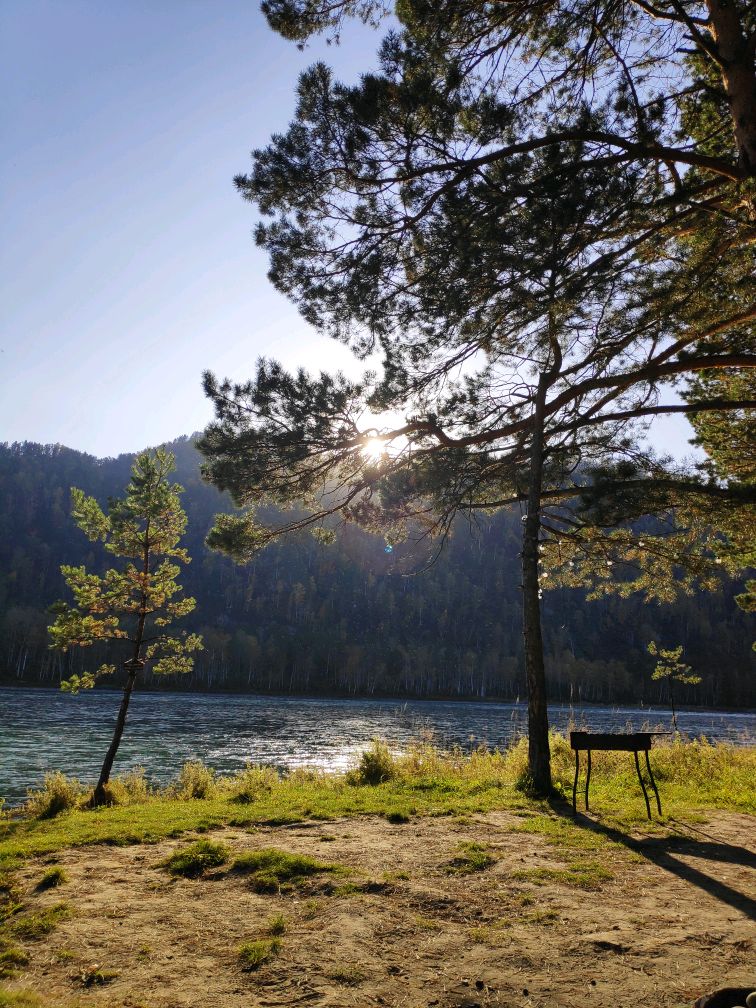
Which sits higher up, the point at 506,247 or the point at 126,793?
the point at 506,247

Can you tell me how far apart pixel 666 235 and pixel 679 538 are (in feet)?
20.6

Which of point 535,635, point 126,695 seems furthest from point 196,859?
point 126,695

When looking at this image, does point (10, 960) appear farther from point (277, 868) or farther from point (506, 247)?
point (506, 247)

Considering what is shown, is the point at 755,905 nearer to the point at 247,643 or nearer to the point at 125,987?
the point at 125,987

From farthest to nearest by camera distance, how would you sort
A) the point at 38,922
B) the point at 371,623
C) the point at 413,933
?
the point at 371,623
the point at 38,922
the point at 413,933

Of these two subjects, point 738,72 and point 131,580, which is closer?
point 738,72

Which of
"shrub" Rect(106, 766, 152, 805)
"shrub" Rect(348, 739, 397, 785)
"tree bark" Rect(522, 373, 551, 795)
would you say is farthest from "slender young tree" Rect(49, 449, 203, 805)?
"tree bark" Rect(522, 373, 551, 795)

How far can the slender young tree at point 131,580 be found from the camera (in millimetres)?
13242

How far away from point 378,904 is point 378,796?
5.12 m

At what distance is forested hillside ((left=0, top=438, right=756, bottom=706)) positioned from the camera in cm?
9675

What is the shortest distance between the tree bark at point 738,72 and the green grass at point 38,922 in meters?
8.70

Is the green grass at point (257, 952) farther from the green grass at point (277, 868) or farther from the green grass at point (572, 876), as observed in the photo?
the green grass at point (572, 876)

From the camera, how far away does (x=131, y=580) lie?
1395 centimetres

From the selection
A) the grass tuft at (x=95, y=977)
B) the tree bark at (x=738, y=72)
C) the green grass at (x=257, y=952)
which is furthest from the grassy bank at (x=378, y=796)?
the tree bark at (x=738, y=72)
